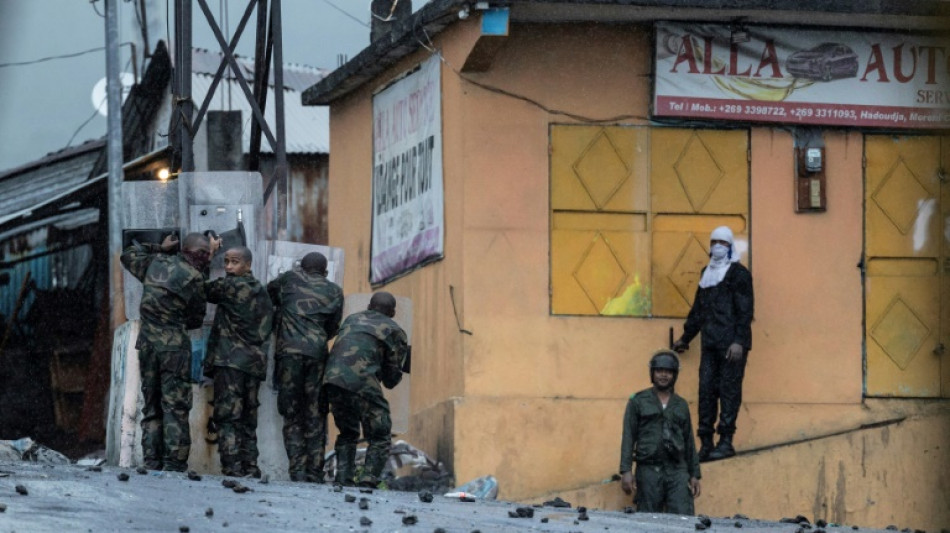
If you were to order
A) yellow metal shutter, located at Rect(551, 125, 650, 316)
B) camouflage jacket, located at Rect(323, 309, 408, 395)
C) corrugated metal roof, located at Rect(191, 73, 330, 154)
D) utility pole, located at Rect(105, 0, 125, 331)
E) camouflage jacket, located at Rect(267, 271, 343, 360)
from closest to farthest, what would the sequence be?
camouflage jacket, located at Rect(323, 309, 408, 395), camouflage jacket, located at Rect(267, 271, 343, 360), yellow metal shutter, located at Rect(551, 125, 650, 316), utility pole, located at Rect(105, 0, 125, 331), corrugated metal roof, located at Rect(191, 73, 330, 154)

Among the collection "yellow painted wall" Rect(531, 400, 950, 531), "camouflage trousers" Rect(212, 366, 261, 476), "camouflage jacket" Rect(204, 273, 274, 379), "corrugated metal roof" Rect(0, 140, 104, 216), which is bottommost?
"yellow painted wall" Rect(531, 400, 950, 531)

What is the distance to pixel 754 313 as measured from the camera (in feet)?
54.6

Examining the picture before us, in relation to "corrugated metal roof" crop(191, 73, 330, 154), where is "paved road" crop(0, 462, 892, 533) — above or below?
below

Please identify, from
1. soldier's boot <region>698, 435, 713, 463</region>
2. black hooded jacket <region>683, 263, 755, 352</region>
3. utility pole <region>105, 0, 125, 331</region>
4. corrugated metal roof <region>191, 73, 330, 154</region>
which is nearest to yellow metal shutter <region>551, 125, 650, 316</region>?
black hooded jacket <region>683, 263, 755, 352</region>

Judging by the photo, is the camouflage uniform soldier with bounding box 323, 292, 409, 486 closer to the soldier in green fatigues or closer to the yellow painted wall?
the soldier in green fatigues

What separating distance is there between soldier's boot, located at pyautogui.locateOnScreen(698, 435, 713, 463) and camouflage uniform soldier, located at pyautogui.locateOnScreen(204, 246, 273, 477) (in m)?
4.06

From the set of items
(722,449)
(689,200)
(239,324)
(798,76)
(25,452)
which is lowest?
(722,449)

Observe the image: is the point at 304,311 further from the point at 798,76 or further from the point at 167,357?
the point at 798,76

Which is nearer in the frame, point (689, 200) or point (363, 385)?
point (363, 385)

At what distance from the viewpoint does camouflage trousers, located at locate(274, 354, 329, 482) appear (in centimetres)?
1367

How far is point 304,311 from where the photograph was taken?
45.1 feet

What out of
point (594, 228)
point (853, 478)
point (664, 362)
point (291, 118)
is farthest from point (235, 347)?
point (291, 118)

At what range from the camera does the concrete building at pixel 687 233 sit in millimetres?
16078

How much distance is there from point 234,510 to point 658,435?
4.69 meters
